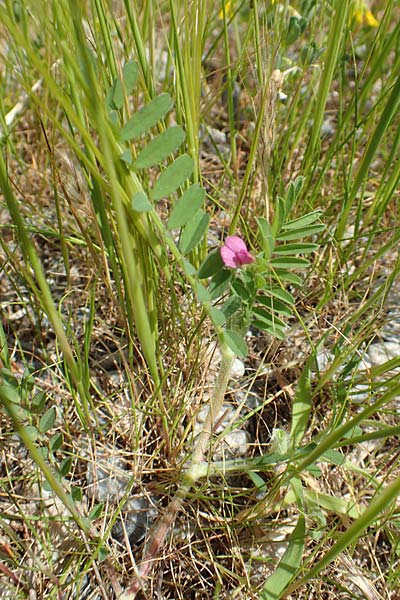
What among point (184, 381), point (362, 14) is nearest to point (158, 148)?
point (184, 381)

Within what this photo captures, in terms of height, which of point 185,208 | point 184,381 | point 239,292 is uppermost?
point 185,208

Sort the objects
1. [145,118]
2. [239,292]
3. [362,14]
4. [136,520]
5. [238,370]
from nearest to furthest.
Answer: [145,118] → [239,292] → [136,520] → [238,370] → [362,14]

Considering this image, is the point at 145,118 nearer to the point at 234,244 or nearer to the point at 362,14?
the point at 234,244

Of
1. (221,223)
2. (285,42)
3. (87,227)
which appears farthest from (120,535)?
(285,42)

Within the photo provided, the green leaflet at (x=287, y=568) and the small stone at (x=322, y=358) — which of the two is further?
the small stone at (x=322, y=358)

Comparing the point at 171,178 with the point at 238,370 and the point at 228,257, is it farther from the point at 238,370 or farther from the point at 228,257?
the point at 238,370

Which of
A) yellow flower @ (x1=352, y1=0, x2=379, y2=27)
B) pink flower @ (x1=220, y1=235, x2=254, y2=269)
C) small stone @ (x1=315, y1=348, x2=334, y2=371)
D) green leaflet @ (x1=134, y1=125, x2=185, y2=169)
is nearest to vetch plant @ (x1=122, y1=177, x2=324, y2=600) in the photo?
pink flower @ (x1=220, y1=235, x2=254, y2=269)

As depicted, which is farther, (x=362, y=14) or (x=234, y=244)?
(x=362, y=14)

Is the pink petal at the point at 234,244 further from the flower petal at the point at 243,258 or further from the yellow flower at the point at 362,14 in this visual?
the yellow flower at the point at 362,14

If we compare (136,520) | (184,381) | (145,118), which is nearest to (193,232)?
(145,118)

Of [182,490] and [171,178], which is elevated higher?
[171,178]

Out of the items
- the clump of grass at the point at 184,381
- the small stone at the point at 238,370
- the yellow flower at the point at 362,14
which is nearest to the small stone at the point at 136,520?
the clump of grass at the point at 184,381

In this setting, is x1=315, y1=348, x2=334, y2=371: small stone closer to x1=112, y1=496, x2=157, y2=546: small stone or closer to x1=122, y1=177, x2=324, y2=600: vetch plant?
x1=122, y1=177, x2=324, y2=600: vetch plant

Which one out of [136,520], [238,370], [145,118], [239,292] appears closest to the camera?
[145,118]
